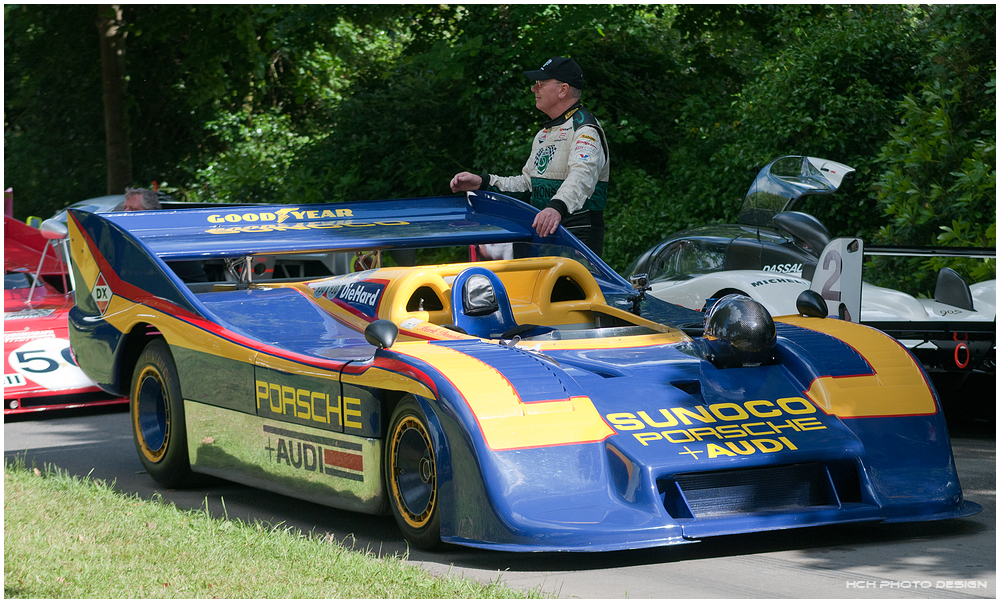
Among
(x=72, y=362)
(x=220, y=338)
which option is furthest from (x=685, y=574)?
(x=72, y=362)

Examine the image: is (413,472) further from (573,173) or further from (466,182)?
(466,182)

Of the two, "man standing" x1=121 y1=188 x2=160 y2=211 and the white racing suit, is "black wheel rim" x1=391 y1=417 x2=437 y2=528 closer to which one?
the white racing suit

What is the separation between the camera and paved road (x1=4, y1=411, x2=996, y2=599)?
4.06 meters

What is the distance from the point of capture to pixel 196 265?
29.2 ft

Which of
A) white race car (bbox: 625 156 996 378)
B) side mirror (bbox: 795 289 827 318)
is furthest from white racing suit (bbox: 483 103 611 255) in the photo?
side mirror (bbox: 795 289 827 318)

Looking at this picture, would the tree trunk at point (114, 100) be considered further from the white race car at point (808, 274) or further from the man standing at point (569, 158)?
the man standing at point (569, 158)

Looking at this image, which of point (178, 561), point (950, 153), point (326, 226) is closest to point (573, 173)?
point (326, 226)

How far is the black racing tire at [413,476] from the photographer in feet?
15.4

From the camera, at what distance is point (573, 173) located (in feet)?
23.0

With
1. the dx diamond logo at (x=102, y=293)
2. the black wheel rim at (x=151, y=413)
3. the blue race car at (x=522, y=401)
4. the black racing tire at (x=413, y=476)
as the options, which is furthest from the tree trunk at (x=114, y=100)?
the black racing tire at (x=413, y=476)

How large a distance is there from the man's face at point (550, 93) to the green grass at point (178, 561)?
3249mm

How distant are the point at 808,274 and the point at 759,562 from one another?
4988 millimetres

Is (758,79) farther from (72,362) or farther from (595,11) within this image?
(72,362)

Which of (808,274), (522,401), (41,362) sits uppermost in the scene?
(522,401)
